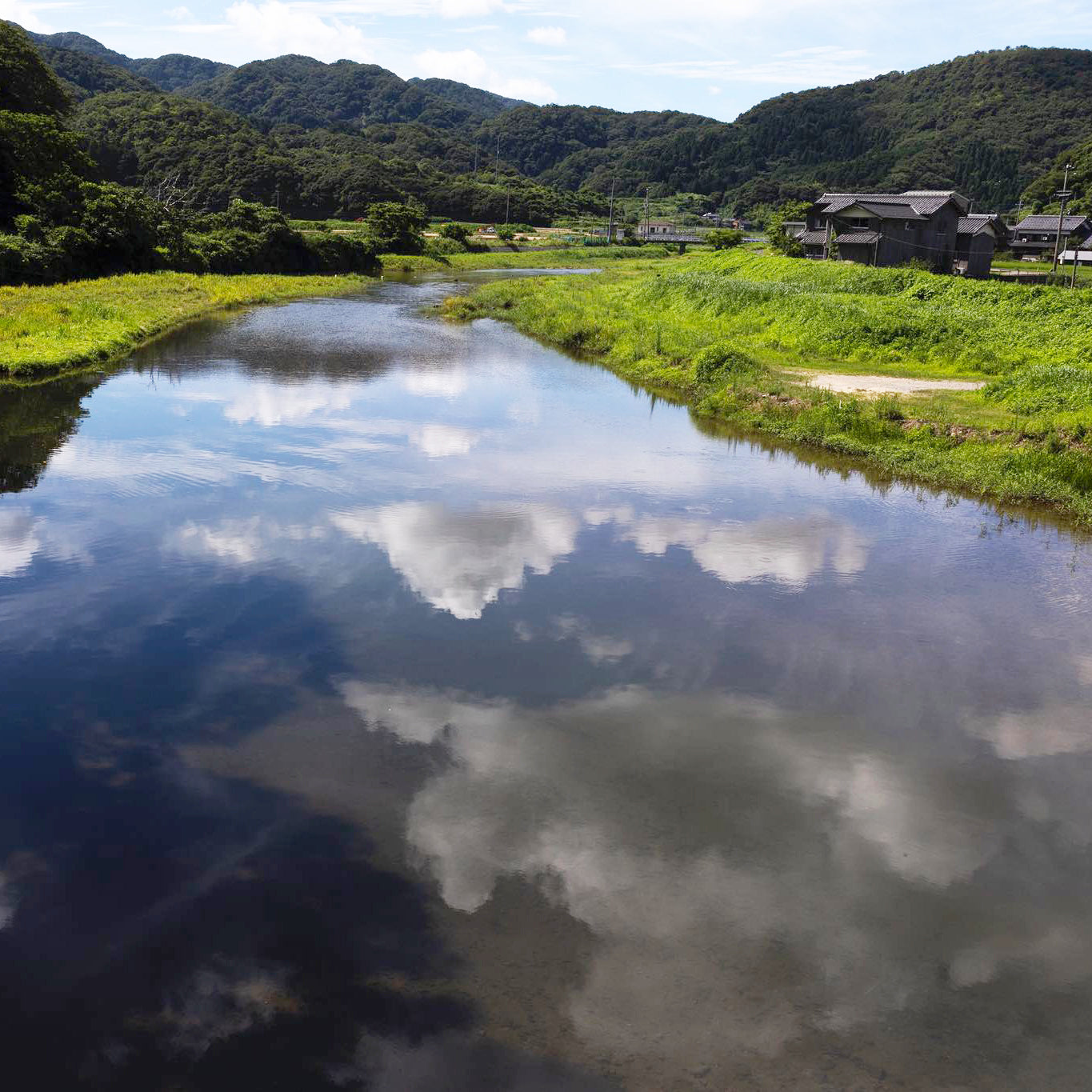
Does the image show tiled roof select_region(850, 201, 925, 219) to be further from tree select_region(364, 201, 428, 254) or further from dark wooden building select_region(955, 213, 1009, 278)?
tree select_region(364, 201, 428, 254)

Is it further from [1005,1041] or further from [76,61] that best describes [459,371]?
[76,61]

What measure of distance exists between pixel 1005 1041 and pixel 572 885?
3.00 metres

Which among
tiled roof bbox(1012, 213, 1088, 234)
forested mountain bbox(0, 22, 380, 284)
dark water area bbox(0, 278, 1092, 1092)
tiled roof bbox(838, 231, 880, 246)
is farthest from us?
tiled roof bbox(1012, 213, 1088, 234)

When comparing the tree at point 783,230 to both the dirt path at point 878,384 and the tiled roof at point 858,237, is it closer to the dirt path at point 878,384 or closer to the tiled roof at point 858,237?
the tiled roof at point 858,237

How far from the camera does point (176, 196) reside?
273 ft

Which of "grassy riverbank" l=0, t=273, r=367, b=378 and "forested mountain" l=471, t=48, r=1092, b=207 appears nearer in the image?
"grassy riverbank" l=0, t=273, r=367, b=378

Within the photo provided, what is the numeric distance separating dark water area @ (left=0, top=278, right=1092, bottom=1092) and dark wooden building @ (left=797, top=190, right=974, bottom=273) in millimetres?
41691

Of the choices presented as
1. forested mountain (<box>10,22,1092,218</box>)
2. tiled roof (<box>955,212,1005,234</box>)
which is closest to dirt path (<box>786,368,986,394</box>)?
tiled roof (<box>955,212,1005,234</box>)

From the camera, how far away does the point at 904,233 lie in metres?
52.7

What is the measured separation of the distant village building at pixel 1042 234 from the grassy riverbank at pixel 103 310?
55354 mm

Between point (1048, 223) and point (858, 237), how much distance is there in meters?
30.3

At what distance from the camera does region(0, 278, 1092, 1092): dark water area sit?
19.1 ft

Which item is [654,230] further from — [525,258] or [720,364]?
[720,364]

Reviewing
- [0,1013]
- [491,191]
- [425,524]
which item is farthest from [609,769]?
[491,191]
